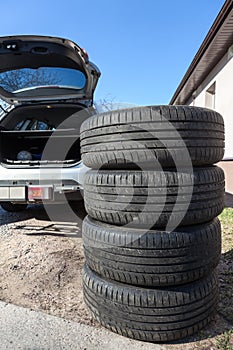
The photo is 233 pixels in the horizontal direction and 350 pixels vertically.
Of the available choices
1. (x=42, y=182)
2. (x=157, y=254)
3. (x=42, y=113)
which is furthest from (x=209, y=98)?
(x=157, y=254)

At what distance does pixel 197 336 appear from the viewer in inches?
68.7

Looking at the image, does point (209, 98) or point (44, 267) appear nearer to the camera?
point (44, 267)

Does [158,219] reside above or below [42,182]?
above

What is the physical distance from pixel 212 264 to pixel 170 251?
1.28 feet

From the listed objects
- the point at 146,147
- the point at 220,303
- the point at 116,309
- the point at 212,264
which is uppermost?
the point at 146,147

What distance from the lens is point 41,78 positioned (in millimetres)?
4246

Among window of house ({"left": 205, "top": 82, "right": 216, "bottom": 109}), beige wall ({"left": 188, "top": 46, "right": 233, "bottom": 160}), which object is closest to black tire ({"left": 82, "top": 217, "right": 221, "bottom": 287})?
beige wall ({"left": 188, "top": 46, "right": 233, "bottom": 160})

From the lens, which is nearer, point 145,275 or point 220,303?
point 145,275

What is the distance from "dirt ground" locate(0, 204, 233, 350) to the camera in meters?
1.83

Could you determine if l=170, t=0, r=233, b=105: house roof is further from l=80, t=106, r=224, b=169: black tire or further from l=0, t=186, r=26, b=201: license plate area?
l=0, t=186, r=26, b=201: license plate area

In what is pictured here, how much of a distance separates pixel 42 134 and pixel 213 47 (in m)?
5.52

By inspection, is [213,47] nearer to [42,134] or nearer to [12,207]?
[42,134]

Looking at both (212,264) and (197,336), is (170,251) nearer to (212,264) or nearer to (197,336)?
(212,264)

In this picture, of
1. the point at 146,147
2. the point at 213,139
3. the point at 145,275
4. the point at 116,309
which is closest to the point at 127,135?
the point at 146,147
